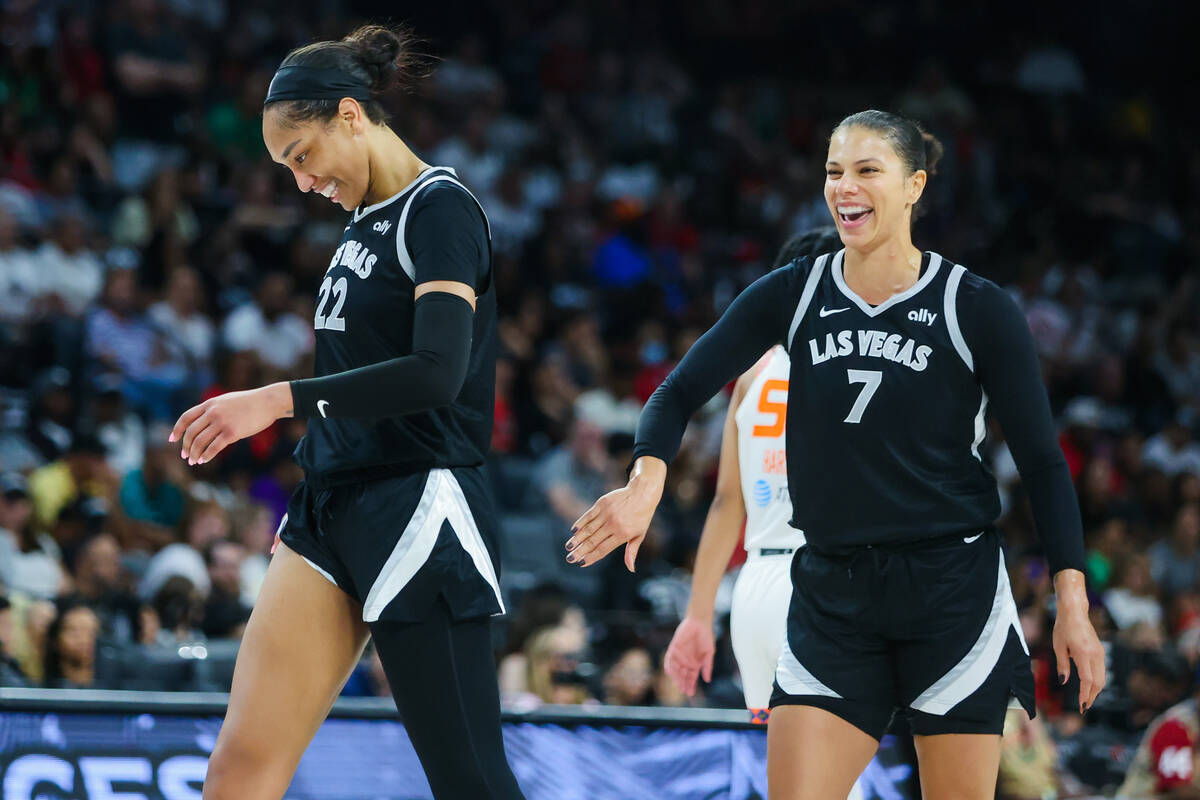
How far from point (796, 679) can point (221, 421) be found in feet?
4.39

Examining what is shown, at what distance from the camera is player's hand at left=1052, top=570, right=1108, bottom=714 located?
3205 millimetres

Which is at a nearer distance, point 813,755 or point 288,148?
point 813,755

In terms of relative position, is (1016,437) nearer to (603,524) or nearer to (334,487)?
(603,524)

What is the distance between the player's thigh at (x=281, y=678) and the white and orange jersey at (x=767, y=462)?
133 centimetres

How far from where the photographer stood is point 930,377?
3354mm

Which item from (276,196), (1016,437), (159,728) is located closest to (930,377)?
(1016,437)

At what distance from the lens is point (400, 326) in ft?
11.2

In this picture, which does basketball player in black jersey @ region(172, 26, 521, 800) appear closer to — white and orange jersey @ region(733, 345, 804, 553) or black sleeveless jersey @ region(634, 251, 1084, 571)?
black sleeveless jersey @ region(634, 251, 1084, 571)

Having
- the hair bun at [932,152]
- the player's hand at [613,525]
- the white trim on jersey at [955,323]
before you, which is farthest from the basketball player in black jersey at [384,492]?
the hair bun at [932,152]

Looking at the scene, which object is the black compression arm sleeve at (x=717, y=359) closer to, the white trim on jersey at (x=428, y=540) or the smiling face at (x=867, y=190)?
the smiling face at (x=867, y=190)

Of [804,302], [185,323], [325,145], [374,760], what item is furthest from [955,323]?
[185,323]

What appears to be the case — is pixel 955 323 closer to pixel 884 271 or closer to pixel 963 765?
pixel 884 271

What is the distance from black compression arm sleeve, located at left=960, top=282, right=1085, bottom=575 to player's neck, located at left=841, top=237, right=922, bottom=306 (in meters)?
0.18

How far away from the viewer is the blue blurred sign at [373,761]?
4.48 metres
